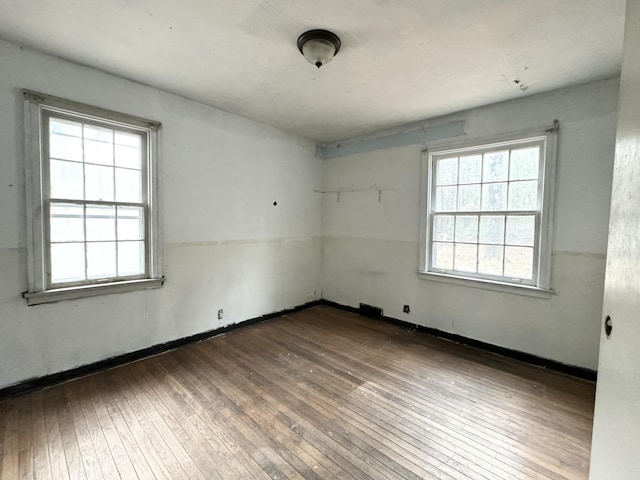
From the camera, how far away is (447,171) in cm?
340

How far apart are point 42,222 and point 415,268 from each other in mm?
3780

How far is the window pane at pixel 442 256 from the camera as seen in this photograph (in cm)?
340

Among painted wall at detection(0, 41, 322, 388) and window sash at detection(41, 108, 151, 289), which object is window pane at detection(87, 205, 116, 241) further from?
painted wall at detection(0, 41, 322, 388)

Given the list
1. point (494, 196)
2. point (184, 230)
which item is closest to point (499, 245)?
point (494, 196)

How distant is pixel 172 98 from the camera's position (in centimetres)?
289

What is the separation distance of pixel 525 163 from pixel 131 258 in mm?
4111

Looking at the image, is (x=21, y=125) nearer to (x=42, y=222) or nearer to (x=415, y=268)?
(x=42, y=222)

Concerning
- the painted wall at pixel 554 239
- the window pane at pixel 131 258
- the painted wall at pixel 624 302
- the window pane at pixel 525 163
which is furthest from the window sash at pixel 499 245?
the window pane at pixel 131 258

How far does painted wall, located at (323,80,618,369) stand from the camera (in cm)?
246

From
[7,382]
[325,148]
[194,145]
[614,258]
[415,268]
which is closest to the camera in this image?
[614,258]

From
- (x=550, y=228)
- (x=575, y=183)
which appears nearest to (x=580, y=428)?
(x=550, y=228)

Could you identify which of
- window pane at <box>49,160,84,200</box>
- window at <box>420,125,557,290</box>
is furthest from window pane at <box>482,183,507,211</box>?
window pane at <box>49,160,84,200</box>

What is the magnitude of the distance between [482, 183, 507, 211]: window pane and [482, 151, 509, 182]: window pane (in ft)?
0.25

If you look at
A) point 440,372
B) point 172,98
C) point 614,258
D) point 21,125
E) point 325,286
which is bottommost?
point 440,372
